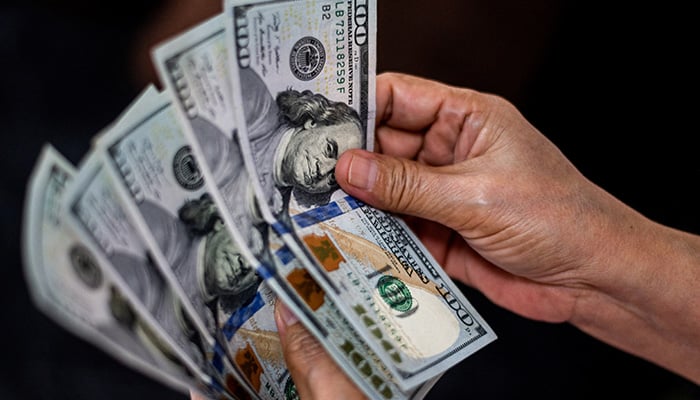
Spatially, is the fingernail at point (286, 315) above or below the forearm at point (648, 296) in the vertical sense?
above

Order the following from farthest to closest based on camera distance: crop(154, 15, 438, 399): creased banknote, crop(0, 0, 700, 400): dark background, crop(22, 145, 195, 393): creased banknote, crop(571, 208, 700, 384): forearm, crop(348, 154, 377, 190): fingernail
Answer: crop(0, 0, 700, 400): dark background, crop(571, 208, 700, 384): forearm, crop(348, 154, 377, 190): fingernail, crop(154, 15, 438, 399): creased banknote, crop(22, 145, 195, 393): creased banknote

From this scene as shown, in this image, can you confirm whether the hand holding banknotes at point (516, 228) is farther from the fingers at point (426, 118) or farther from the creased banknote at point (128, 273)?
the creased banknote at point (128, 273)

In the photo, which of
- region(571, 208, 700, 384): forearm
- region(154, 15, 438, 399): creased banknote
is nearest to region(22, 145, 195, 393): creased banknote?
region(154, 15, 438, 399): creased banknote

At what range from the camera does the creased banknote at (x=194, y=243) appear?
73 centimetres

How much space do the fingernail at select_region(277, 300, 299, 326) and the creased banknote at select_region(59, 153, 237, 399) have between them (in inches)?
4.5

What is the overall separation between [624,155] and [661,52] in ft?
0.84

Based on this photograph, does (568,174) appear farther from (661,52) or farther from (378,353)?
(661,52)

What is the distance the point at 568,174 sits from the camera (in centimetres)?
99

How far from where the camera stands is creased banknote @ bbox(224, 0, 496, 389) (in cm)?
84

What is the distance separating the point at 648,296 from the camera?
1.04 metres

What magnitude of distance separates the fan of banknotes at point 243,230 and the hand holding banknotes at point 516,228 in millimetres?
49

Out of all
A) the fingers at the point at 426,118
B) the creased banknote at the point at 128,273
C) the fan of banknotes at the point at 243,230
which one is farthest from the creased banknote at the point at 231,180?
the fingers at the point at 426,118

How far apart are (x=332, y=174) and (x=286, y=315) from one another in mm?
203

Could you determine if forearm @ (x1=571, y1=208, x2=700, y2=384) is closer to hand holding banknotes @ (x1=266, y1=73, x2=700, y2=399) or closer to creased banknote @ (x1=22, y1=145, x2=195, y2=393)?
hand holding banknotes @ (x1=266, y1=73, x2=700, y2=399)
